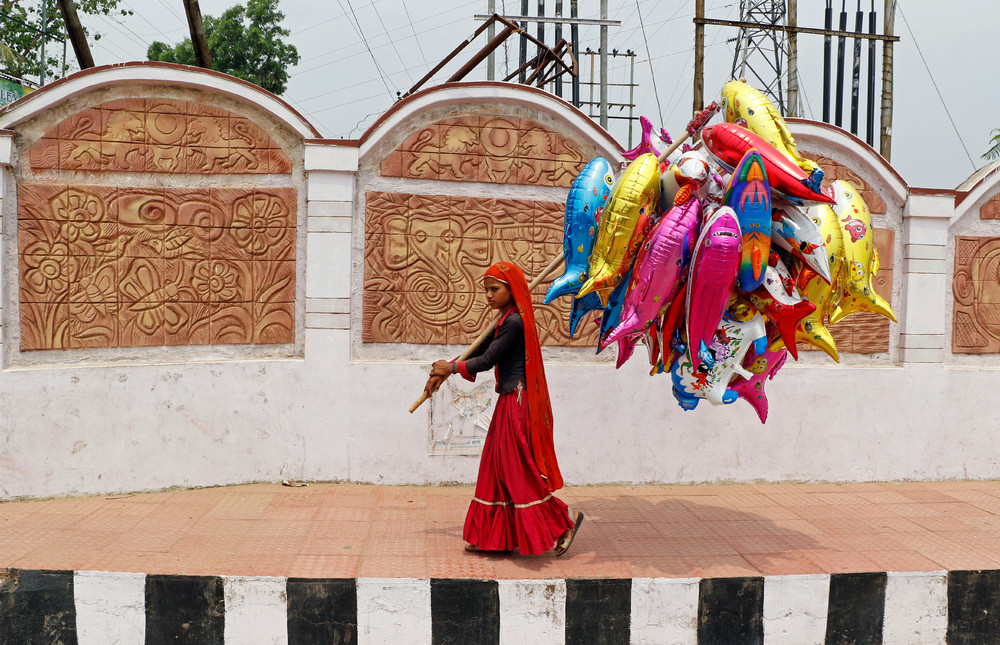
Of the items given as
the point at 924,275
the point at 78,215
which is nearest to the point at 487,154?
the point at 78,215

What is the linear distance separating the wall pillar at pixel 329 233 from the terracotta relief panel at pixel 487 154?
0.32m

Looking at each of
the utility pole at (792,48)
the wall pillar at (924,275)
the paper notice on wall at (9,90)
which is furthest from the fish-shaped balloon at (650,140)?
the paper notice on wall at (9,90)

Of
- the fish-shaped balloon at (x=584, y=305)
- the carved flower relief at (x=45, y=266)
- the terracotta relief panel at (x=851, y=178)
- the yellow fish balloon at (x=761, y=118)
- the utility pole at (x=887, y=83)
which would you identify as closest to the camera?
the yellow fish balloon at (x=761, y=118)

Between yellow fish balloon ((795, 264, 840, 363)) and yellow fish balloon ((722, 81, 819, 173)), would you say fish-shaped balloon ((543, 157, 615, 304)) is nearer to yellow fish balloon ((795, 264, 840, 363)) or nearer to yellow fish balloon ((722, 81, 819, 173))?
yellow fish balloon ((722, 81, 819, 173))

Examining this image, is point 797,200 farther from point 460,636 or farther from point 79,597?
point 79,597

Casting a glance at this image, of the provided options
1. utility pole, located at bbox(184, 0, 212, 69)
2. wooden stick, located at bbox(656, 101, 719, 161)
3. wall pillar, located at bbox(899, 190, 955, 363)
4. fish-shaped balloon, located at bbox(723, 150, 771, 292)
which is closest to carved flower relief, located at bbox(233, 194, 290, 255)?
utility pole, located at bbox(184, 0, 212, 69)

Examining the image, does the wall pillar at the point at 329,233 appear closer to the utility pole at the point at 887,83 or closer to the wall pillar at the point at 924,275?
the wall pillar at the point at 924,275

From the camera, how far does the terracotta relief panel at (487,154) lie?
19.2 ft

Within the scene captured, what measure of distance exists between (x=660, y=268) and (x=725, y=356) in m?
0.51

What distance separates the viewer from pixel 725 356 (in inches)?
143

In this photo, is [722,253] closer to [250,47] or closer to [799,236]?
[799,236]

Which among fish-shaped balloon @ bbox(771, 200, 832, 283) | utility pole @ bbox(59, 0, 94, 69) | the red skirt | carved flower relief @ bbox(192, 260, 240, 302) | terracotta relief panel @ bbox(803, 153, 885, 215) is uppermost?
utility pole @ bbox(59, 0, 94, 69)

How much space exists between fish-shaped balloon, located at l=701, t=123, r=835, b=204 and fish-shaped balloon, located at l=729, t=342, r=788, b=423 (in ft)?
2.40

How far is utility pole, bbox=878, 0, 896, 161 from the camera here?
1314 cm
